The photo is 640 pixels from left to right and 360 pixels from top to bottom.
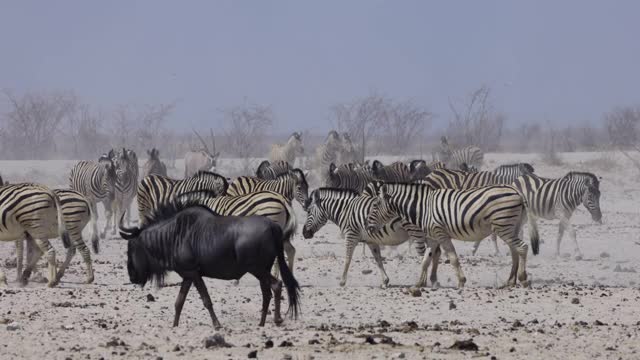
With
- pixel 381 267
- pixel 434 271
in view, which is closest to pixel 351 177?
pixel 381 267

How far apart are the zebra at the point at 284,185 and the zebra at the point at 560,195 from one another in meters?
3.69

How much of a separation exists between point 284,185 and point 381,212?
3.23 metres

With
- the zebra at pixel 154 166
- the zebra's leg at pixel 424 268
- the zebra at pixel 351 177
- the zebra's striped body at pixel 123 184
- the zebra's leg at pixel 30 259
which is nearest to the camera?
the zebra's leg at pixel 30 259

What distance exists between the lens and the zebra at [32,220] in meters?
13.9

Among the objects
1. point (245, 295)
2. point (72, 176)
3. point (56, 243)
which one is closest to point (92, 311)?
point (245, 295)

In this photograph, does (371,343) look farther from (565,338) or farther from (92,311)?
(92,311)

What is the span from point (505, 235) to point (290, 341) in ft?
16.9

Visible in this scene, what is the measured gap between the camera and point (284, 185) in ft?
58.2

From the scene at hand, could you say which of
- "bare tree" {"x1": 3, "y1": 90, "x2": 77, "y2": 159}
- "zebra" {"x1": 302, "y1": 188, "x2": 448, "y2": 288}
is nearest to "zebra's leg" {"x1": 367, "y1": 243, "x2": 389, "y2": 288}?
"zebra" {"x1": 302, "y1": 188, "x2": 448, "y2": 288}

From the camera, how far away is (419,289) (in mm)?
12883

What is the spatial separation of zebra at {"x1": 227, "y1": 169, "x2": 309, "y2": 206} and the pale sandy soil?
889 millimetres

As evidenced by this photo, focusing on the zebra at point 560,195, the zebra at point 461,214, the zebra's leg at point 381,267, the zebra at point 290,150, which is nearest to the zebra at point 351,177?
the zebra at point 560,195

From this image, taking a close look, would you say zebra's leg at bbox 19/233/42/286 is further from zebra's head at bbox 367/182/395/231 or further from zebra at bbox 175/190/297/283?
zebra's head at bbox 367/182/395/231

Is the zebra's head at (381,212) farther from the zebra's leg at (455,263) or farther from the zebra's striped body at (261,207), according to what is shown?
the zebra's striped body at (261,207)
